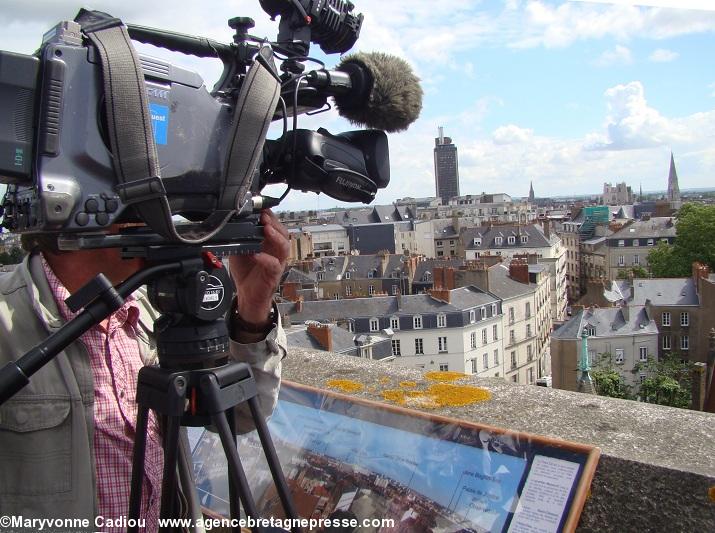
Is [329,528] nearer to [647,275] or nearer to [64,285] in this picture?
[64,285]

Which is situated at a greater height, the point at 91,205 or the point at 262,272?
the point at 91,205

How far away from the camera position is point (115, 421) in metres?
1.68

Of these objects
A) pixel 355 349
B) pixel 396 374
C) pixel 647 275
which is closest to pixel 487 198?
pixel 647 275

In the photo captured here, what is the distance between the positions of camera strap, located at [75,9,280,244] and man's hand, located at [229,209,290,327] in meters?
0.24

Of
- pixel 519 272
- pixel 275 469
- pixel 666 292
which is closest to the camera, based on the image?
pixel 275 469

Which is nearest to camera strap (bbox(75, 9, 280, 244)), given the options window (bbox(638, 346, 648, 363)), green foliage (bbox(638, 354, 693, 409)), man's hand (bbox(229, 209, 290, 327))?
man's hand (bbox(229, 209, 290, 327))

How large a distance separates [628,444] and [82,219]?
4.80ft

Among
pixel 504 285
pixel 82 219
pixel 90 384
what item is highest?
pixel 82 219

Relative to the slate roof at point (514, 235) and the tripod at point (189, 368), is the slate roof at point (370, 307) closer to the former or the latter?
the slate roof at point (514, 235)

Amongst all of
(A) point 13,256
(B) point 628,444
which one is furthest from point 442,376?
(A) point 13,256

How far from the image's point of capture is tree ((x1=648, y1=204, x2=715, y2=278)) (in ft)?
121

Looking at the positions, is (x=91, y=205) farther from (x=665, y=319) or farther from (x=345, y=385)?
(x=665, y=319)

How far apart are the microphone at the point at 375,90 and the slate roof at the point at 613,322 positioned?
2535cm

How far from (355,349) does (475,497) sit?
1981 cm
